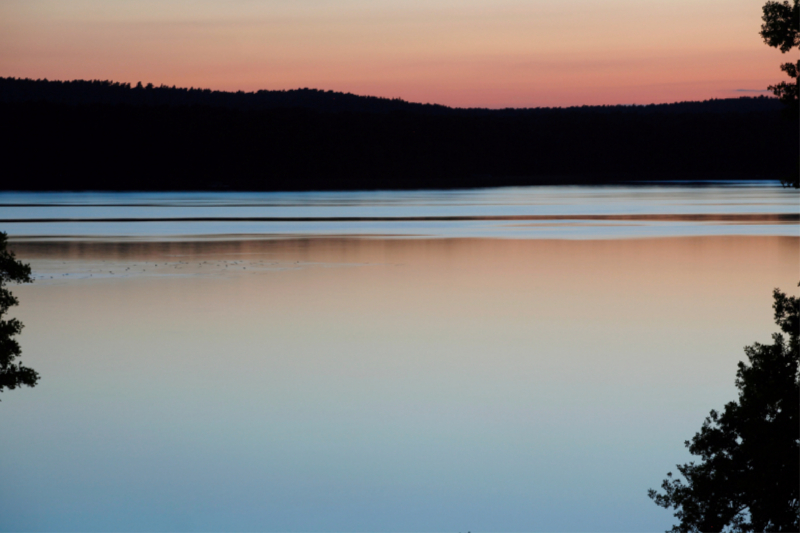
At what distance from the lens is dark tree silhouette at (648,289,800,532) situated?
24.6 ft

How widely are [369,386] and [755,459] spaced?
5.43 meters

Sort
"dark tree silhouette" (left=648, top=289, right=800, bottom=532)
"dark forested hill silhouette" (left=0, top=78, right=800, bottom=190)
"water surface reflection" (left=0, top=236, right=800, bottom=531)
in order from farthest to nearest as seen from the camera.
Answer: "dark forested hill silhouette" (left=0, top=78, right=800, bottom=190) < "water surface reflection" (left=0, top=236, right=800, bottom=531) < "dark tree silhouette" (left=648, top=289, right=800, bottom=532)

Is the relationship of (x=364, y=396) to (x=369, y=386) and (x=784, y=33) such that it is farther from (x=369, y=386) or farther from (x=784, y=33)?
(x=784, y=33)

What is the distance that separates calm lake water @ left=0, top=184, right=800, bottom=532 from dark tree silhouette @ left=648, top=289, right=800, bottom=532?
1.93 ft

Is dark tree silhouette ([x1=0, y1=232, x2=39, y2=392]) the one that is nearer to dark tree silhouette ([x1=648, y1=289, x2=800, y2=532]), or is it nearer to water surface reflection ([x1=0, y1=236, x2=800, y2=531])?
water surface reflection ([x1=0, y1=236, x2=800, y2=531])

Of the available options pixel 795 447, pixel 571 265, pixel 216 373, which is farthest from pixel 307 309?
pixel 795 447

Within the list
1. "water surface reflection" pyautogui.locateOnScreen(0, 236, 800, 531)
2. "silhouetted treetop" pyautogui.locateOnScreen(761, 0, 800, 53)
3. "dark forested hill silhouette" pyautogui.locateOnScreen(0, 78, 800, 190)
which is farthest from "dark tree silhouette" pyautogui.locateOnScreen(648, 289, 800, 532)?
"dark forested hill silhouette" pyautogui.locateOnScreen(0, 78, 800, 190)

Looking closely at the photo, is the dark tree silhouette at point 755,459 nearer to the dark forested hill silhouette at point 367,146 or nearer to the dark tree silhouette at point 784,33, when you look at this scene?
the dark tree silhouette at point 784,33

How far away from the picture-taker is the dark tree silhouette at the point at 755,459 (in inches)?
295

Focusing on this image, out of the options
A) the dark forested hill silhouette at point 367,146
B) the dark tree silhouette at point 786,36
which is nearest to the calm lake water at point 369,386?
the dark tree silhouette at point 786,36

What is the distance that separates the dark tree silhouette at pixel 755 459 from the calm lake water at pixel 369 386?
59 centimetres

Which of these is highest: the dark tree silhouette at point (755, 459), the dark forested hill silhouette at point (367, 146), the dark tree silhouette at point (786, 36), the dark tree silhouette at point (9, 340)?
the dark forested hill silhouette at point (367, 146)

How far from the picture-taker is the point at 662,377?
41.6ft

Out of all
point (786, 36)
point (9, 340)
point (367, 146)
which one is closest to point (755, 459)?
point (786, 36)
